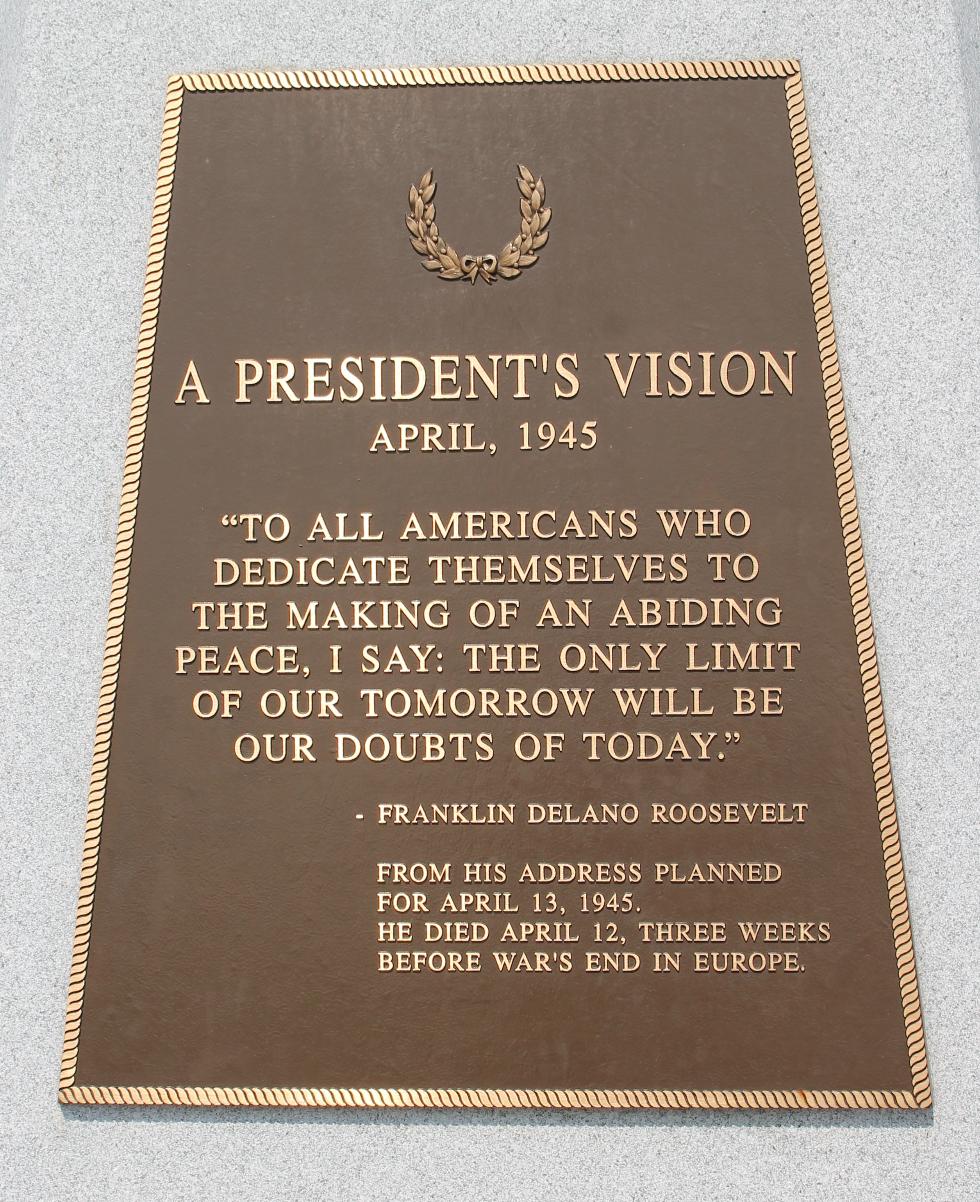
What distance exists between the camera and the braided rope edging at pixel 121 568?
3574 millimetres

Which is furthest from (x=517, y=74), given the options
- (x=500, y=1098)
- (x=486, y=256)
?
(x=500, y=1098)

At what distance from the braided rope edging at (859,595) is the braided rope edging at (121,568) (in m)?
2.12

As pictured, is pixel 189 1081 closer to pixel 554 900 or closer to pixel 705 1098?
pixel 554 900

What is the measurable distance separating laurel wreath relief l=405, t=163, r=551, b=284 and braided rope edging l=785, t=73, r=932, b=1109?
87 centimetres

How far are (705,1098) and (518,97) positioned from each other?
3298 mm

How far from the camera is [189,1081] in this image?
3.53 metres

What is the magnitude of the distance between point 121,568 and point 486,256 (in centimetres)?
159

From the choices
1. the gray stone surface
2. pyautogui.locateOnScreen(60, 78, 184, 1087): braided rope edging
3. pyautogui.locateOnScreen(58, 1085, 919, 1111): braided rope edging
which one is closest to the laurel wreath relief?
the gray stone surface

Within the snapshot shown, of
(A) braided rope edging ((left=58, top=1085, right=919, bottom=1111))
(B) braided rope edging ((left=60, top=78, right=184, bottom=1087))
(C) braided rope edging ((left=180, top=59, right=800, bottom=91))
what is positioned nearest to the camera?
(A) braided rope edging ((left=58, top=1085, right=919, bottom=1111))

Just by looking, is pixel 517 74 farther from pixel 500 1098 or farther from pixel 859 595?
pixel 500 1098

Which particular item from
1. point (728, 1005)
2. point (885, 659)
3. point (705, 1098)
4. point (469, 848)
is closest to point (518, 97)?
point (885, 659)

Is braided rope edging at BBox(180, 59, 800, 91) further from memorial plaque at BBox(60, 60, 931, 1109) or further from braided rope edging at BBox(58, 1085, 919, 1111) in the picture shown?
braided rope edging at BBox(58, 1085, 919, 1111)

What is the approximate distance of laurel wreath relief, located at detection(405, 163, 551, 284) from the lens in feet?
12.0

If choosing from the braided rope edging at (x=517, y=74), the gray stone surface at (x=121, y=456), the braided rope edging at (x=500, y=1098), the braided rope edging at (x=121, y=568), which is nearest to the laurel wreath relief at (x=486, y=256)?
the braided rope edging at (x=517, y=74)
